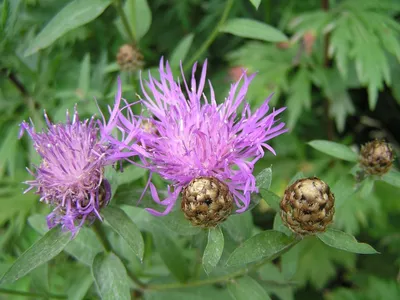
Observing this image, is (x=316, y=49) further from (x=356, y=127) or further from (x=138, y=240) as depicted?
(x=138, y=240)

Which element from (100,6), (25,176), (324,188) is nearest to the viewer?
(324,188)

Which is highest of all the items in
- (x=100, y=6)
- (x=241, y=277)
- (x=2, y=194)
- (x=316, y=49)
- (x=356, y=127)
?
(x=100, y=6)

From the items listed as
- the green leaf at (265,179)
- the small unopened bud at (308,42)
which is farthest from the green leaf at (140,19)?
the small unopened bud at (308,42)

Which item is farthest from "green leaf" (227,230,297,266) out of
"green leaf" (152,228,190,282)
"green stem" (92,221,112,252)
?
"green leaf" (152,228,190,282)

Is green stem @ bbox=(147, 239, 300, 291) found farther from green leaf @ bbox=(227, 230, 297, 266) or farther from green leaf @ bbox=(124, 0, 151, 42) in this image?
green leaf @ bbox=(124, 0, 151, 42)

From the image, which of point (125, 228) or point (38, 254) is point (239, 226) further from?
point (38, 254)

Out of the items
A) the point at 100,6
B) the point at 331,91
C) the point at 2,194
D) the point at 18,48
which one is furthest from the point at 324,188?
the point at 2,194

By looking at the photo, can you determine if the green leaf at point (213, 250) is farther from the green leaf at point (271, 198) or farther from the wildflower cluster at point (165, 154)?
the green leaf at point (271, 198)
